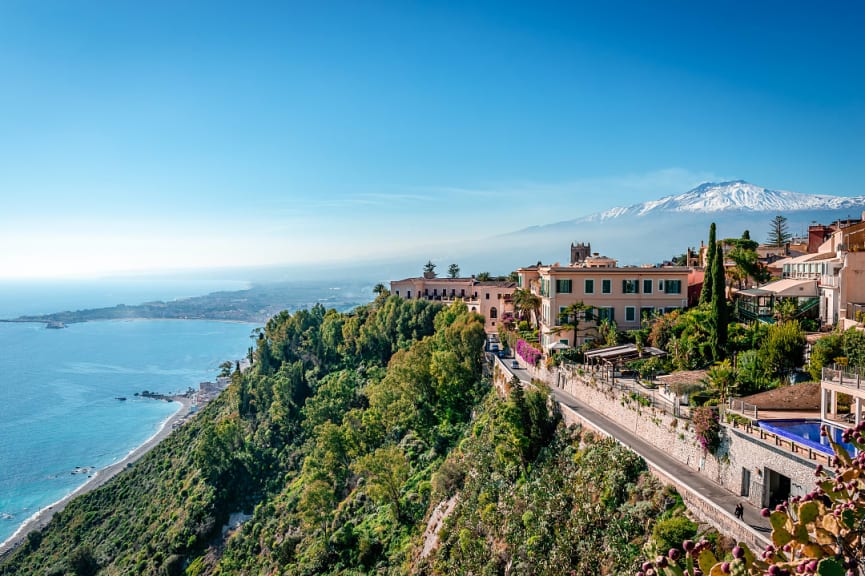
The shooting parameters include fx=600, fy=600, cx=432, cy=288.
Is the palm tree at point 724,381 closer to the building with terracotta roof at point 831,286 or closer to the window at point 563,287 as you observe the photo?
the building with terracotta roof at point 831,286

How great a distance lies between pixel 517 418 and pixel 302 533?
20044 millimetres

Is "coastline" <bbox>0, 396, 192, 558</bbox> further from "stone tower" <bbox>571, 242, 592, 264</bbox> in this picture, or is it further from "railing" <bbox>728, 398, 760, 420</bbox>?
"railing" <bbox>728, 398, 760, 420</bbox>

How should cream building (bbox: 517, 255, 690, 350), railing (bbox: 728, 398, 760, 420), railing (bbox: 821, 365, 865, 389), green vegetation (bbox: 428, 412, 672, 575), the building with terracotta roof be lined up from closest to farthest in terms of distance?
railing (bbox: 821, 365, 865, 389) → green vegetation (bbox: 428, 412, 672, 575) → railing (bbox: 728, 398, 760, 420) → the building with terracotta roof → cream building (bbox: 517, 255, 690, 350)

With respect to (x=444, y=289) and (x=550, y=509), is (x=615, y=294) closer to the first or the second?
(x=550, y=509)

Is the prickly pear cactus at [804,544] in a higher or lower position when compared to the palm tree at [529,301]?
higher

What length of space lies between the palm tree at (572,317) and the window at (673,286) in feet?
15.1

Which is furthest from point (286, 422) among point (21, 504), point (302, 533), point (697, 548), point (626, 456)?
point (697, 548)

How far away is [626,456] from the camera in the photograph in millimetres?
18547

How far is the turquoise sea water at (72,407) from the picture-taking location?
73.9 m

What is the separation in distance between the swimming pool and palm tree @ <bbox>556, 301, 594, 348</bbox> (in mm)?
18236

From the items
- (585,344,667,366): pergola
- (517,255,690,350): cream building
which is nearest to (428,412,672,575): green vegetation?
(585,344,667,366): pergola

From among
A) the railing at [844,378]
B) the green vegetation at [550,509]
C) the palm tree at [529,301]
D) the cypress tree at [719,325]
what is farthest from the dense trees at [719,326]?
the palm tree at [529,301]

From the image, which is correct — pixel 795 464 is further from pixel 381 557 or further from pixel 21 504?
pixel 21 504

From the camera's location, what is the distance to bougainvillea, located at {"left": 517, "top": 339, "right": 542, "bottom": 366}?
3590 centimetres
